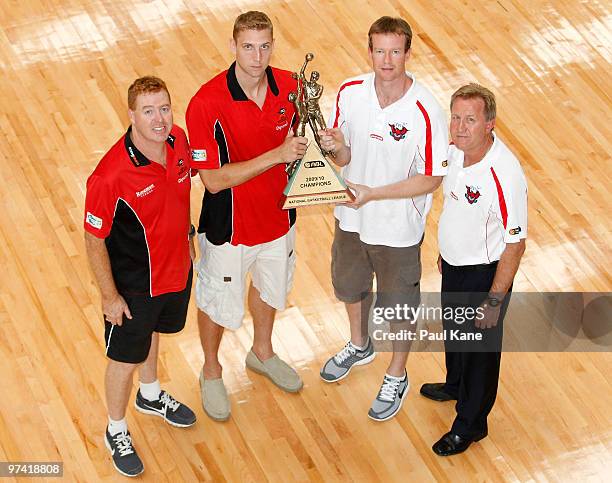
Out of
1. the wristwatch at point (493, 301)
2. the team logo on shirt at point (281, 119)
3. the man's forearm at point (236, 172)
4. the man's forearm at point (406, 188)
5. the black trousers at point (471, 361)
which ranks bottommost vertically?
the black trousers at point (471, 361)

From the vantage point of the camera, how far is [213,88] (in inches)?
186

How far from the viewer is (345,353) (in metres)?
5.67

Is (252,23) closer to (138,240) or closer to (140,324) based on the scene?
(138,240)

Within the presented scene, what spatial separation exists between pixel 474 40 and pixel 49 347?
126 inches

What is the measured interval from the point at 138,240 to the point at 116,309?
0.29 meters

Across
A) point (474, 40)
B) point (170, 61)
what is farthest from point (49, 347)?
point (474, 40)

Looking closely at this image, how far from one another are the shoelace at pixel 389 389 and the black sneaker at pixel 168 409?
2.76ft

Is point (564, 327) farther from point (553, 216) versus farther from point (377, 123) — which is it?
point (377, 123)

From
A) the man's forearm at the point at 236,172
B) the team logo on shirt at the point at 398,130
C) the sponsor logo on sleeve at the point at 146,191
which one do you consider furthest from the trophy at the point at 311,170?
the sponsor logo on sleeve at the point at 146,191

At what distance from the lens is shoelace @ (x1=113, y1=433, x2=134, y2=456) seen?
17.1 ft

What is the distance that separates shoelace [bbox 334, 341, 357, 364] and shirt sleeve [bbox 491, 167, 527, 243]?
49.0 inches

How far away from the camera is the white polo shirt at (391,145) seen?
4.80m

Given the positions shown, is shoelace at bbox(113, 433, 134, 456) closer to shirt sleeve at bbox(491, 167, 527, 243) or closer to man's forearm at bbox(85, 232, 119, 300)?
man's forearm at bbox(85, 232, 119, 300)

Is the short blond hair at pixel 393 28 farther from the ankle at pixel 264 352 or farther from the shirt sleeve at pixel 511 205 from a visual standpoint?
the ankle at pixel 264 352
